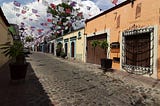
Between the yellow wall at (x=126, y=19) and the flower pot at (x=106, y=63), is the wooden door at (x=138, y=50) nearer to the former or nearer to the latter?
the yellow wall at (x=126, y=19)

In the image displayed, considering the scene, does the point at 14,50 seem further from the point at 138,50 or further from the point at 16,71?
the point at 138,50

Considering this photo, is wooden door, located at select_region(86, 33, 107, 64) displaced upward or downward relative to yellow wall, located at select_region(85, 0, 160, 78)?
downward

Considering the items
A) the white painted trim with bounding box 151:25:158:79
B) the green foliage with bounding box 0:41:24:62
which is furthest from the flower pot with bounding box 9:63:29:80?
the white painted trim with bounding box 151:25:158:79

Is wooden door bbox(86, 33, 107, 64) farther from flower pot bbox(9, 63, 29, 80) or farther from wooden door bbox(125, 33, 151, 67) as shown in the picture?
flower pot bbox(9, 63, 29, 80)

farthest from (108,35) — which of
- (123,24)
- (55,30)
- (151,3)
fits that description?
(55,30)

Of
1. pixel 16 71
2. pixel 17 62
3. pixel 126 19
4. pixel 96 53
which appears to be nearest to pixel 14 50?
pixel 17 62

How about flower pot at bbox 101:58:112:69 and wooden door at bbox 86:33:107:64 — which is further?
wooden door at bbox 86:33:107:64

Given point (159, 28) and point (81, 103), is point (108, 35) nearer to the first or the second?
point (159, 28)

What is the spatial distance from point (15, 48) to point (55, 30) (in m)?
41.7

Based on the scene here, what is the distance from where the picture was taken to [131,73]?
41.9 feet

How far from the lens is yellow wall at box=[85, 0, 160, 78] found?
11180 mm

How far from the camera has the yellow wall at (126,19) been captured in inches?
440

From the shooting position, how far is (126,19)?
13.9 metres

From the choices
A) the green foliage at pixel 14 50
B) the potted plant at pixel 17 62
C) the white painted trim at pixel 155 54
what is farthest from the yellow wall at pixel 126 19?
the green foliage at pixel 14 50
